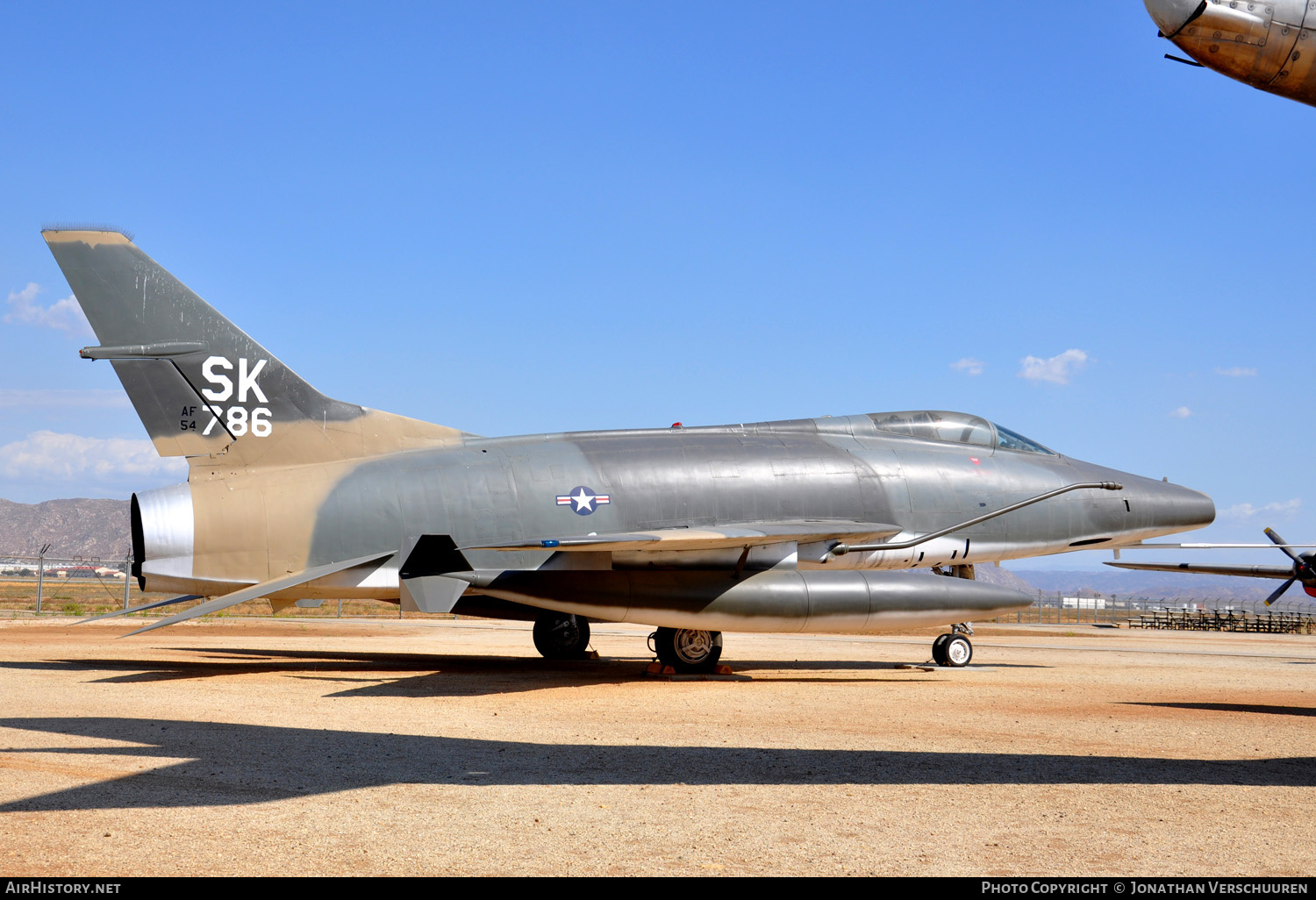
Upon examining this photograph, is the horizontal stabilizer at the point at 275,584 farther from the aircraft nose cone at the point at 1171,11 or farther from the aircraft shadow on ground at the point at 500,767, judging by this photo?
the aircraft nose cone at the point at 1171,11

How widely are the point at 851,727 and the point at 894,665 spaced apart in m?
7.96

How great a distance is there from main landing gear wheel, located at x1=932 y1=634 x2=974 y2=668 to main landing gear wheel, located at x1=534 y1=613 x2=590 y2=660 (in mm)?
6022

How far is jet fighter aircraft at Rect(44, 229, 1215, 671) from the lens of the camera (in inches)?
517

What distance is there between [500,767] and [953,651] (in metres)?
11.4

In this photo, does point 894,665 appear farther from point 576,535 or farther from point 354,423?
point 354,423

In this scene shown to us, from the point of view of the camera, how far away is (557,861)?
454cm

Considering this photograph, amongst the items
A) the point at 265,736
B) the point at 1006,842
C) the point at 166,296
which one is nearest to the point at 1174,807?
the point at 1006,842

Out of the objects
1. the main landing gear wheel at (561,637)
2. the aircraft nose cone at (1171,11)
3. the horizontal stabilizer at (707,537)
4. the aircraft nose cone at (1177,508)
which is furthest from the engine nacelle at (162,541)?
the aircraft nose cone at (1177,508)

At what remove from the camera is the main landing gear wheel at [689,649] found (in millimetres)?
14523

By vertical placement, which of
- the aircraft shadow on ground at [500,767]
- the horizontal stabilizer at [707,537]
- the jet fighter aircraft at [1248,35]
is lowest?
the aircraft shadow on ground at [500,767]

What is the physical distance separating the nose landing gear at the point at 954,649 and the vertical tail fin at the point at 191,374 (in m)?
9.67

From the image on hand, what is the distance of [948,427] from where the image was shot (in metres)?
16.4

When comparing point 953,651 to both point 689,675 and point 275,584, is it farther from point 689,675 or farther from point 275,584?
point 275,584

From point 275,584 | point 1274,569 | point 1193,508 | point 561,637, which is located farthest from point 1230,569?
point 275,584
